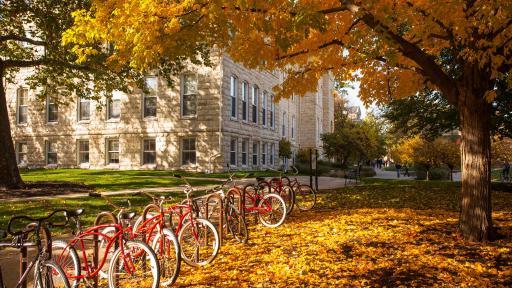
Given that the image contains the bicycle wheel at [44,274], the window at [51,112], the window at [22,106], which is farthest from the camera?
the window at [22,106]

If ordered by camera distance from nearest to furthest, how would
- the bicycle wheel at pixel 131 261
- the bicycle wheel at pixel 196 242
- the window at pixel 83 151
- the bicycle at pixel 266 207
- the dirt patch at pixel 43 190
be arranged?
1. the bicycle wheel at pixel 131 261
2. the bicycle wheel at pixel 196 242
3. the bicycle at pixel 266 207
4. the dirt patch at pixel 43 190
5. the window at pixel 83 151

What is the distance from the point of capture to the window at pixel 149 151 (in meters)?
24.6

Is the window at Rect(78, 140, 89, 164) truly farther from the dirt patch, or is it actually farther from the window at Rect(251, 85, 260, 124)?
the dirt patch

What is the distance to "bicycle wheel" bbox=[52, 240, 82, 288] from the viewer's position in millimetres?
4070

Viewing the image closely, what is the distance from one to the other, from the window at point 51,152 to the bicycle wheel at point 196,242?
25.5m

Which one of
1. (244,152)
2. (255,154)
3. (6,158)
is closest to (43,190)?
(6,158)

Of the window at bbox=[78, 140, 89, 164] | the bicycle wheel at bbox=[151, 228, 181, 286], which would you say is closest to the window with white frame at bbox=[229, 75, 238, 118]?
the window at bbox=[78, 140, 89, 164]

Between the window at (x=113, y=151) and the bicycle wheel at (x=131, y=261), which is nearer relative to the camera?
the bicycle wheel at (x=131, y=261)

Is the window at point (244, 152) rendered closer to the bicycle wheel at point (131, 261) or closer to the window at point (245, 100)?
the window at point (245, 100)

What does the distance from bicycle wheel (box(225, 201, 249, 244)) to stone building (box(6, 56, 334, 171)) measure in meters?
14.7

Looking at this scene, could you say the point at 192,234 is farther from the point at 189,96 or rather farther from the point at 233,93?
the point at 233,93

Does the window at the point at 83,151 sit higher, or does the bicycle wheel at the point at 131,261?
the window at the point at 83,151

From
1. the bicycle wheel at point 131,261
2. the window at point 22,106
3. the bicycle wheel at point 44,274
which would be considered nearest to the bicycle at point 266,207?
the bicycle wheel at point 131,261

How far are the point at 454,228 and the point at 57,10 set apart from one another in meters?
14.3
